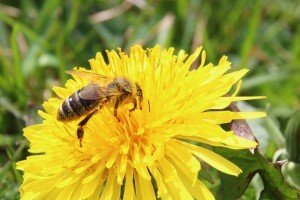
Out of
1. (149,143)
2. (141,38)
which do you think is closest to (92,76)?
(149,143)

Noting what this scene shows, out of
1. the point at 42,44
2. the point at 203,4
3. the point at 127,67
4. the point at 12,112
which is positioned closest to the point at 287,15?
the point at 203,4

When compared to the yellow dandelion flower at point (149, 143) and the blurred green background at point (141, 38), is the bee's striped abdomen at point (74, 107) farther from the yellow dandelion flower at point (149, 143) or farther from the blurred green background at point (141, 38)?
the blurred green background at point (141, 38)

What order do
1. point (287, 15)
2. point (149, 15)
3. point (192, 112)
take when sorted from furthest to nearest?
point (287, 15) < point (149, 15) < point (192, 112)

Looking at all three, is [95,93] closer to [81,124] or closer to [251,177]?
[81,124]

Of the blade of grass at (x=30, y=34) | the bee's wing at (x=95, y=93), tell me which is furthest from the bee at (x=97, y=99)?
the blade of grass at (x=30, y=34)

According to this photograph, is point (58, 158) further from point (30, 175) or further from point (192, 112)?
point (192, 112)
